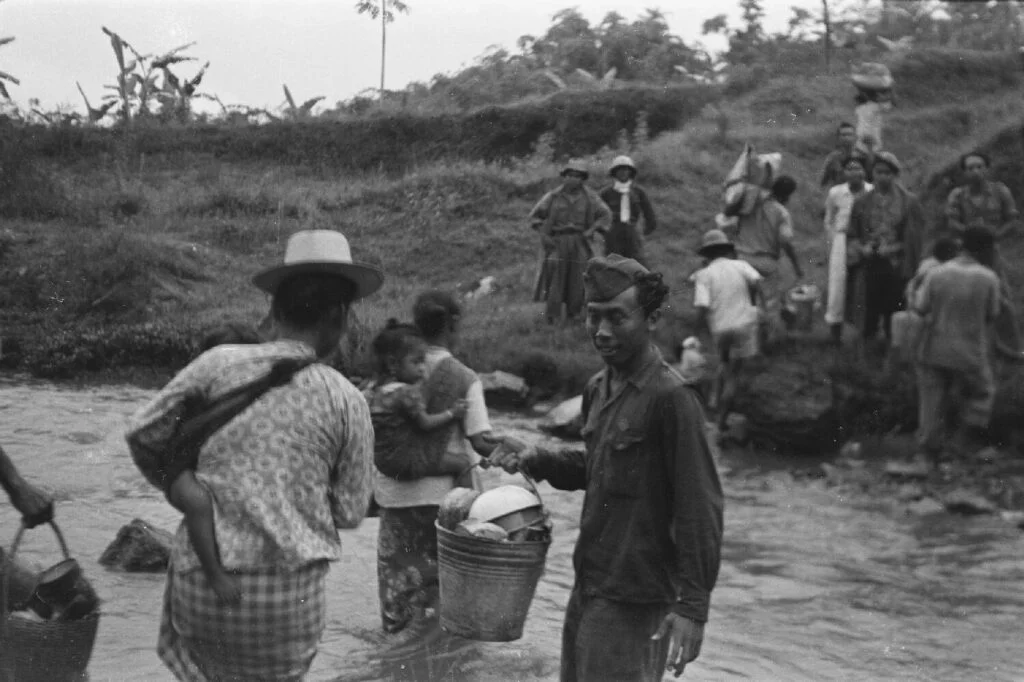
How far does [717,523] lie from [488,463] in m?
0.85

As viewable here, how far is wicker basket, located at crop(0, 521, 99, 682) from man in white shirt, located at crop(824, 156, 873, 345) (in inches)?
372

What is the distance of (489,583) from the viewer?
391cm

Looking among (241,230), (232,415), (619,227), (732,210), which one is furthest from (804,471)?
(241,230)

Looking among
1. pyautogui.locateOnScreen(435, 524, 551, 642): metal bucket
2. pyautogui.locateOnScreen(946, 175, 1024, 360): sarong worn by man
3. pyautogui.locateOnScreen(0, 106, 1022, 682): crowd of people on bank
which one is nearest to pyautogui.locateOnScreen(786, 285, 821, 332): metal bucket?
pyautogui.locateOnScreen(946, 175, 1024, 360): sarong worn by man

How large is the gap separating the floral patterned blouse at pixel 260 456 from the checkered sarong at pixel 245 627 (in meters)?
0.05

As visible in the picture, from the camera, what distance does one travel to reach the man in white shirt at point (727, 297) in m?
11.4

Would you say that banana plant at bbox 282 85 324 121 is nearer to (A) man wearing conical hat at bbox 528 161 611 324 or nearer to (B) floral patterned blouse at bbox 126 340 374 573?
(A) man wearing conical hat at bbox 528 161 611 324

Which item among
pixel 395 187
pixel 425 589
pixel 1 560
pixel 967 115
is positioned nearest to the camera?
pixel 1 560

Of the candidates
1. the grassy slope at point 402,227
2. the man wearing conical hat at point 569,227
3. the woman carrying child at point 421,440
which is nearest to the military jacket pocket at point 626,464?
the woman carrying child at point 421,440

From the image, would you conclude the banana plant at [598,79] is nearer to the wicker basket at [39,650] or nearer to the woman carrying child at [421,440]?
the woman carrying child at [421,440]

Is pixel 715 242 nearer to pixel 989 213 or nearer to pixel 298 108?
pixel 989 213

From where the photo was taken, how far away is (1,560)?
3.92 metres

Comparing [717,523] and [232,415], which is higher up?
[232,415]

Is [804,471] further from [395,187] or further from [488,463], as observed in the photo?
[395,187]
